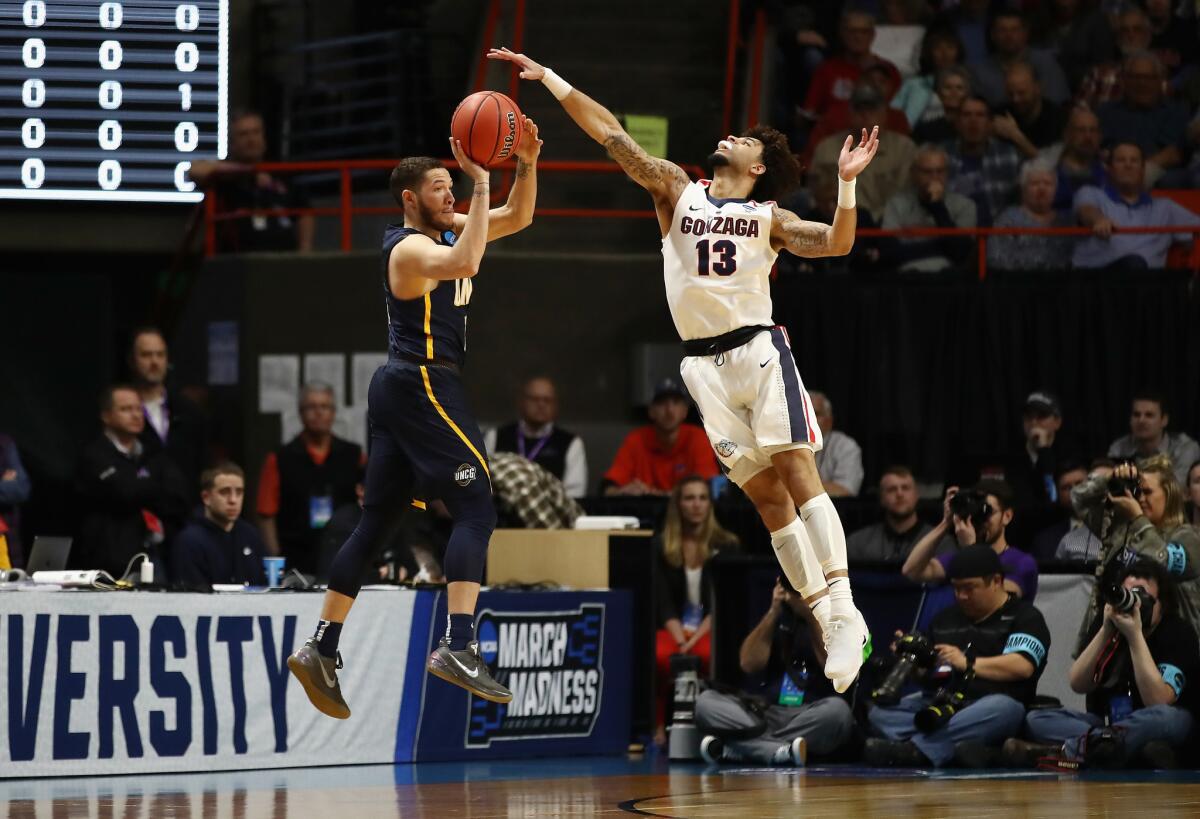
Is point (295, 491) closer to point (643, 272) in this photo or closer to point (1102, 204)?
point (643, 272)

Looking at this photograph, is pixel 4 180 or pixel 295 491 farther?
pixel 4 180

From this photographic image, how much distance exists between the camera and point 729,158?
8.75 m

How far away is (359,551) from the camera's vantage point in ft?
27.3

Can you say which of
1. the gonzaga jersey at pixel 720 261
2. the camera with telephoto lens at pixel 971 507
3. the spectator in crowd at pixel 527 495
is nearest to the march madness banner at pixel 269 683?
the spectator in crowd at pixel 527 495

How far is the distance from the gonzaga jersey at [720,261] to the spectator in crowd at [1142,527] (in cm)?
288

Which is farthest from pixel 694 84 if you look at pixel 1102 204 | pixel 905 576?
pixel 905 576

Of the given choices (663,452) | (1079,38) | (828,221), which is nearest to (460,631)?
(663,452)

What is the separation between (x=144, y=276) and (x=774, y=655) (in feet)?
29.4

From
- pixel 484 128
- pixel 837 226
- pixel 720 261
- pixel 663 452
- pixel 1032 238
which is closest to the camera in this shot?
pixel 484 128

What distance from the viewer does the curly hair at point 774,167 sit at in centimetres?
884

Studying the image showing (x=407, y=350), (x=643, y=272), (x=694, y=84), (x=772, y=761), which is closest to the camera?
(x=407, y=350)

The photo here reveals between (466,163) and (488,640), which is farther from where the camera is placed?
(488,640)

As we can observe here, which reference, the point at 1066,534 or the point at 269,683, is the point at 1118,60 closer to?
the point at 1066,534

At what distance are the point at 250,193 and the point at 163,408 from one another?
3213 millimetres
